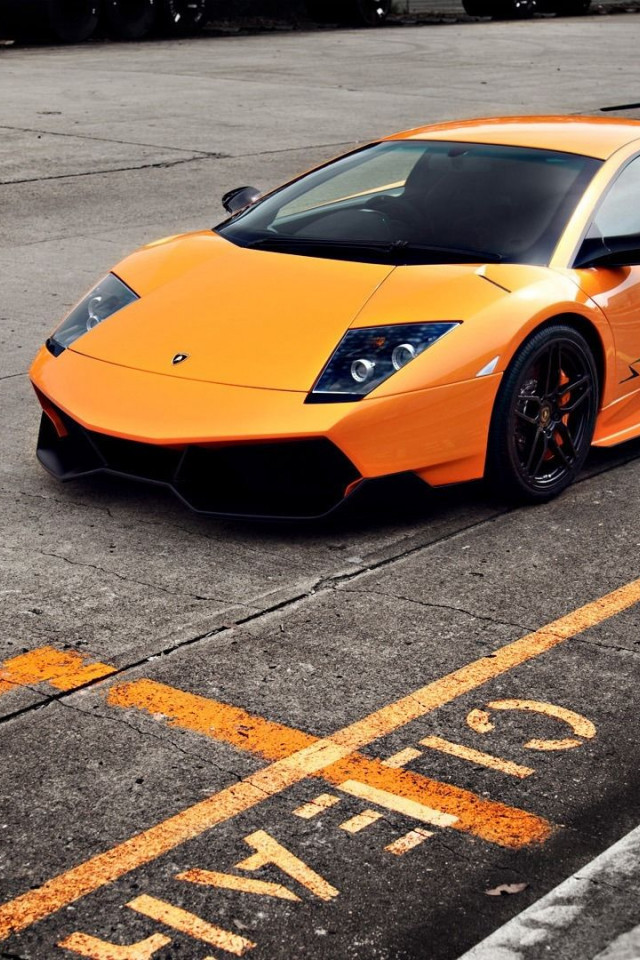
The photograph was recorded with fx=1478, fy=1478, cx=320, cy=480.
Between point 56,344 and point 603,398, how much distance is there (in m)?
2.21

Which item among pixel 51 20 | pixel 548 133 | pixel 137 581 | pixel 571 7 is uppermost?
pixel 571 7

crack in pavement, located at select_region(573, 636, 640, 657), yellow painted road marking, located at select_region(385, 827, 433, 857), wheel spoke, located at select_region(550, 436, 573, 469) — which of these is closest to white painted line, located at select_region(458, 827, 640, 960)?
yellow painted road marking, located at select_region(385, 827, 433, 857)

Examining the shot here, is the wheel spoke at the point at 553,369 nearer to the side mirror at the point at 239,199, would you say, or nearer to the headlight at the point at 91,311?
the headlight at the point at 91,311

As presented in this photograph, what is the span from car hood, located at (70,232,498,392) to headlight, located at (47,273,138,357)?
6 cm

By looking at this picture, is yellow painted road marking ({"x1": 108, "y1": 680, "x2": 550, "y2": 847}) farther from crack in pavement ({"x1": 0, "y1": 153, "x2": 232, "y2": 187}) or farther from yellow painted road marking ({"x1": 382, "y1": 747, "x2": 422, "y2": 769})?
crack in pavement ({"x1": 0, "y1": 153, "x2": 232, "y2": 187})

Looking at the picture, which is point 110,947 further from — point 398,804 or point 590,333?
point 590,333

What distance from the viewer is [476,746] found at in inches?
148

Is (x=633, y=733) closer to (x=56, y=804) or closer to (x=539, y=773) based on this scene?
(x=539, y=773)

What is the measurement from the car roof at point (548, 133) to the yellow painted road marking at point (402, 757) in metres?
3.32

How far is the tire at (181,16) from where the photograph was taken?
2970cm

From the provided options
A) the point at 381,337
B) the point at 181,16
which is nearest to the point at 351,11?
the point at 181,16

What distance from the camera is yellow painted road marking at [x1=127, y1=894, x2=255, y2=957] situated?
9.61ft

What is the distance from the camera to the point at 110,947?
115 inches

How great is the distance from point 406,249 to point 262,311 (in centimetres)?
67
